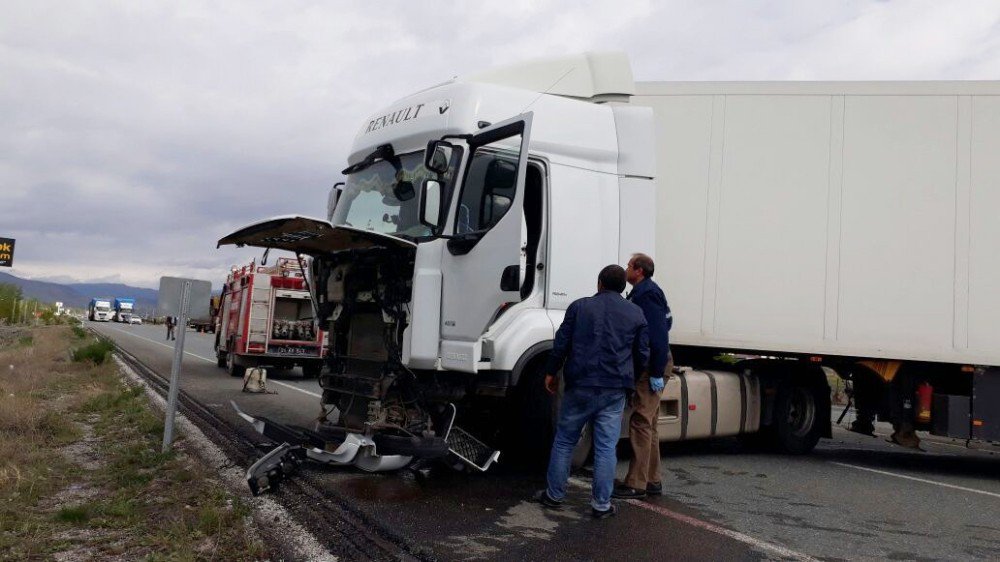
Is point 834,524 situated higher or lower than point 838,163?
lower

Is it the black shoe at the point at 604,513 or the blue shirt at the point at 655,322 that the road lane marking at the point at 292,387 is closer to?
the blue shirt at the point at 655,322

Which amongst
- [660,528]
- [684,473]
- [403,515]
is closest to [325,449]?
[403,515]

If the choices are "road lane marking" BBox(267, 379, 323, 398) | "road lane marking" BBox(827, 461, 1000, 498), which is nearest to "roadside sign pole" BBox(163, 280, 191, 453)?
"road lane marking" BBox(267, 379, 323, 398)

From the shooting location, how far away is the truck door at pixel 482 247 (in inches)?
233

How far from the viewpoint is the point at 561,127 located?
6.95m

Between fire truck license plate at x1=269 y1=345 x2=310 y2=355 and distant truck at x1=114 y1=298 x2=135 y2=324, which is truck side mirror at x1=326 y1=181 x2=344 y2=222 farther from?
distant truck at x1=114 y1=298 x2=135 y2=324

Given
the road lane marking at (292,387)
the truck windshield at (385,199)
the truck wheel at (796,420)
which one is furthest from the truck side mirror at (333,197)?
the road lane marking at (292,387)

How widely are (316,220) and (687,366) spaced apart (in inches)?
179

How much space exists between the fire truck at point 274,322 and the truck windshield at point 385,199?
1081 cm

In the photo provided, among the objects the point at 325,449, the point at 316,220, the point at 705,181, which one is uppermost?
the point at 705,181

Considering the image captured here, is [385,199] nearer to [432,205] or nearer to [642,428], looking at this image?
[432,205]

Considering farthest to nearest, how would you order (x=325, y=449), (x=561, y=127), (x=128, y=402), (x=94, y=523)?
1. (x=128, y=402)
2. (x=561, y=127)
3. (x=325, y=449)
4. (x=94, y=523)

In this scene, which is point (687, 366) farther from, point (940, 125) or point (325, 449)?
point (325, 449)

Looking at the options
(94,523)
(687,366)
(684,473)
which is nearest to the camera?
(94,523)
